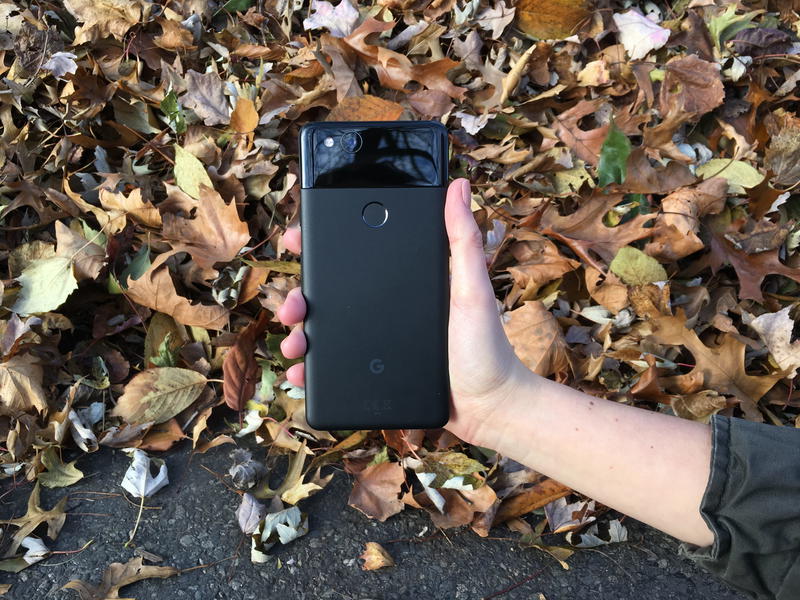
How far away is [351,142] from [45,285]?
1.07 m

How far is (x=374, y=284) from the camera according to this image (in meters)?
1.65

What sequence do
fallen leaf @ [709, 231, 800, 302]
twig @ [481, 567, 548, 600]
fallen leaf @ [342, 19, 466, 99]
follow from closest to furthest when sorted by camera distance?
twig @ [481, 567, 548, 600], fallen leaf @ [709, 231, 800, 302], fallen leaf @ [342, 19, 466, 99]

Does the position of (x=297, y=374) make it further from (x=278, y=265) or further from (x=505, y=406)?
(x=505, y=406)

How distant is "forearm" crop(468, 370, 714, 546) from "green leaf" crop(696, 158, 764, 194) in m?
1.06

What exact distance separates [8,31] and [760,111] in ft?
9.09

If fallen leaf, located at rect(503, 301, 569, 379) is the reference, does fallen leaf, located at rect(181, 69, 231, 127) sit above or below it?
above

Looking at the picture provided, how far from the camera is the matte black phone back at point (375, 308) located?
1638 mm

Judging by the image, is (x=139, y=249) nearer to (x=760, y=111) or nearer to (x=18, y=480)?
(x=18, y=480)

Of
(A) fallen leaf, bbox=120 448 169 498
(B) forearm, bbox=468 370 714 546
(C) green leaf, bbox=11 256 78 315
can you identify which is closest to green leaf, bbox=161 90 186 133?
(C) green leaf, bbox=11 256 78 315

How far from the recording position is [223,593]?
1628 millimetres

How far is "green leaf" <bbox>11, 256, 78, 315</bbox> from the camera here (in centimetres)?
192

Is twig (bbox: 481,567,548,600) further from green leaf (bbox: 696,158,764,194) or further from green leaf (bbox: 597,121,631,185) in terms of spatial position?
green leaf (bbox: 696,158,764,194)

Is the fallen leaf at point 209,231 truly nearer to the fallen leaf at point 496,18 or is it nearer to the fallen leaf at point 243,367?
the fallen leaf at point 243,367

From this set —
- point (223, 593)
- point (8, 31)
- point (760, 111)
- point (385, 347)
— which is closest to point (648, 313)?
point (385, 347)
